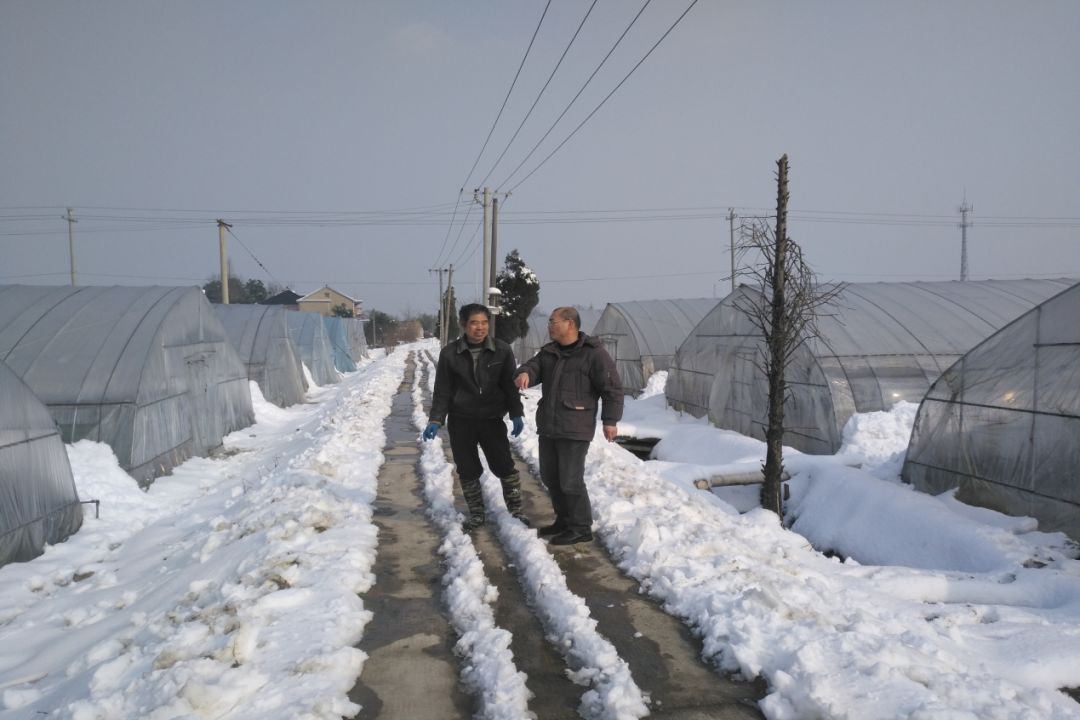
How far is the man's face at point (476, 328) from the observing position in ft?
17.4

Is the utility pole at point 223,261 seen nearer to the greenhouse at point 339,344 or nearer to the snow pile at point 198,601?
the greenhouse at point 339,344

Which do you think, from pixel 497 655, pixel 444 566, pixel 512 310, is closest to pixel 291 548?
pixel 444 566

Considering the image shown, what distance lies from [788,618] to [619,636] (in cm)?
92

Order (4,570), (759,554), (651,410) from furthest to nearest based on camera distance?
(651,410) → (4,570) → (759,554)

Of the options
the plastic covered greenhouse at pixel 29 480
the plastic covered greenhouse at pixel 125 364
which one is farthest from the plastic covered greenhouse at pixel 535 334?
the plastic covered greenhouse at pixel 29 480

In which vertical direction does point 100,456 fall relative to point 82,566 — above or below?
above

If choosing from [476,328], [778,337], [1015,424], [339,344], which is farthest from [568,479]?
[339,344]

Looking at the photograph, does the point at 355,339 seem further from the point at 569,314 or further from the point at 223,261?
the point at 569,314

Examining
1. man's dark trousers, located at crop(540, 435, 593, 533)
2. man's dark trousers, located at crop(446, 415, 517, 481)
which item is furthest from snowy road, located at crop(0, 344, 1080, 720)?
man's dark trousers, located at crop(446, 415, 517, 481)

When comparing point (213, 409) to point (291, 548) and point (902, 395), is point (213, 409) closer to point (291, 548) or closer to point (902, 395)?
point (291, 548)

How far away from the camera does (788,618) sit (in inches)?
142

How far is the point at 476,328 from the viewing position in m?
5.36

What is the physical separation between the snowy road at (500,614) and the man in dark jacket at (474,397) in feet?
2.03

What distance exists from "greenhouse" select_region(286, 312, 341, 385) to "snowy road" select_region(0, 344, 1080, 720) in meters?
18.3
